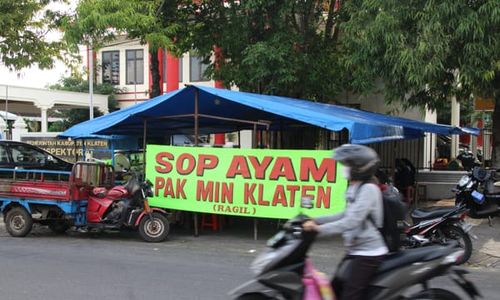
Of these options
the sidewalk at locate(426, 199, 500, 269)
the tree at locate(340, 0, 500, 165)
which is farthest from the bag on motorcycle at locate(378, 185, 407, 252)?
the tree at locate(340, 0, 500, 165)

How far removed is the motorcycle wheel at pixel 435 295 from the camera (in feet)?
13.7

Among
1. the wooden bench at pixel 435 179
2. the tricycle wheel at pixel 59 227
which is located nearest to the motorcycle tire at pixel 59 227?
the tricycle wheel at pixel 59 227

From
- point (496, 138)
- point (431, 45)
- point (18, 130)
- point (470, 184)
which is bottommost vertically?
point (470, 184)

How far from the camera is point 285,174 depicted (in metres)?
9.95

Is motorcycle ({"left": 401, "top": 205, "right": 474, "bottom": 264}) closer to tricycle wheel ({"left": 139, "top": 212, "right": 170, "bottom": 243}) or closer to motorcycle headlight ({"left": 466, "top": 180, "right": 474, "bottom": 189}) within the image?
motorcycle headlight ({"left": 466, "top": 180, "right": 474, "bottom": 189})

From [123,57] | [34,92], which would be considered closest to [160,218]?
[34,92]


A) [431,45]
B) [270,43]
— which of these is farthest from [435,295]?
[270,43]

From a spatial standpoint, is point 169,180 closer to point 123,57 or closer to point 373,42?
point 373,42

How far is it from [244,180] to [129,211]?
6.86 ft

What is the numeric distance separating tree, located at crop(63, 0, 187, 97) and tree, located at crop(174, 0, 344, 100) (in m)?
1.66

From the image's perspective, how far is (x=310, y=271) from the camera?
163 inches

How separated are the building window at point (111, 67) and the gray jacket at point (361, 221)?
37577 mm

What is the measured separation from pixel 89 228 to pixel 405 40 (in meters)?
6.86

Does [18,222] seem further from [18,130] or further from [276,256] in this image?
[18,130]
